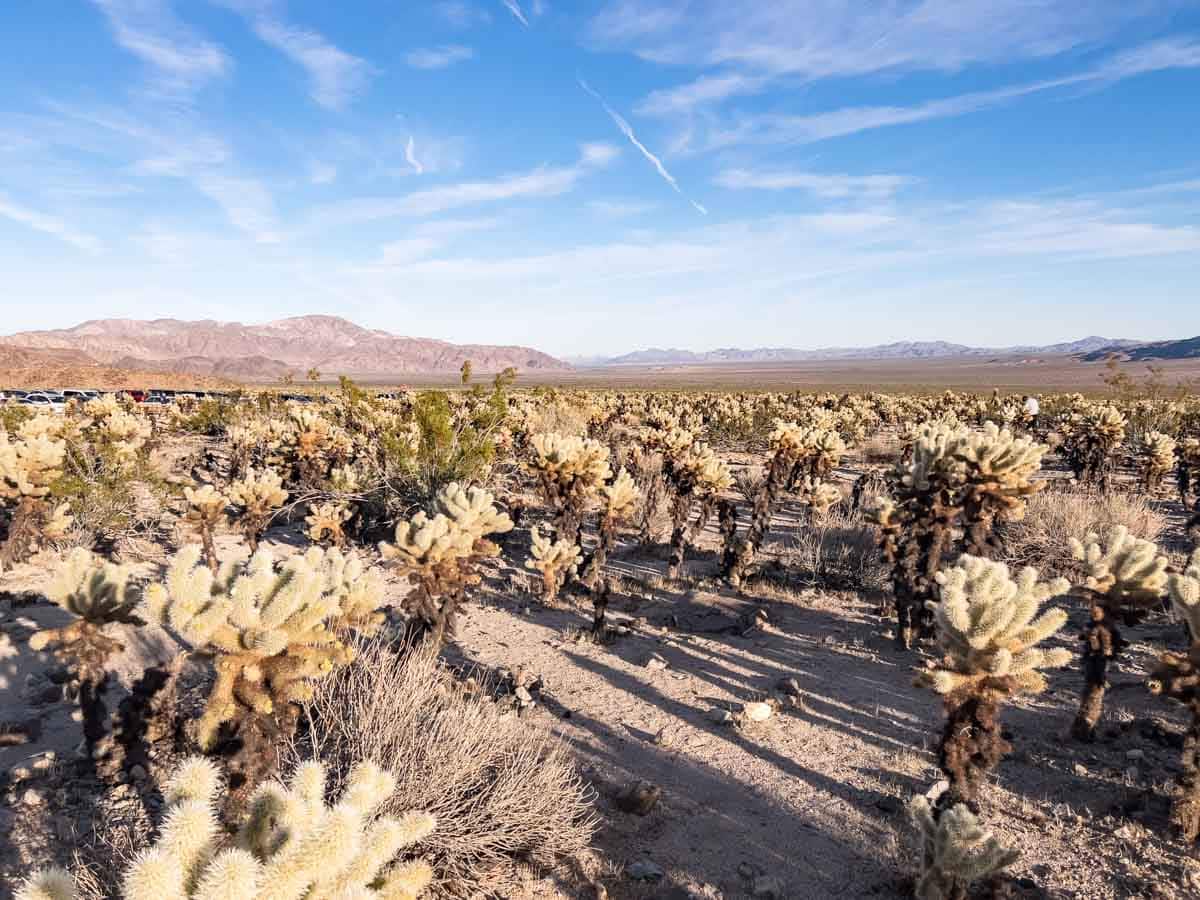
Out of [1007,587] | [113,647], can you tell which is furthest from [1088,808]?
[113,647]

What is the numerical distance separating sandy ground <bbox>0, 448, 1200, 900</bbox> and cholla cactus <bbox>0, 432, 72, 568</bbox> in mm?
596

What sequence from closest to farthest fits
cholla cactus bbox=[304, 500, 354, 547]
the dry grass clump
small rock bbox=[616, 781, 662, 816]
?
small rock bbox=[616, 781, 662, 816]
the dry grass clump
cholla cactus bbox=[304, 500, 354, 547]

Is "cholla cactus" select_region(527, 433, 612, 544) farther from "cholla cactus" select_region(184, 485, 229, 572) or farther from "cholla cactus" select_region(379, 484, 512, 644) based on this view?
"cholla cactus" select_region(184, 485, 229, 572)

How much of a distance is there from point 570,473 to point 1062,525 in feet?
23.5

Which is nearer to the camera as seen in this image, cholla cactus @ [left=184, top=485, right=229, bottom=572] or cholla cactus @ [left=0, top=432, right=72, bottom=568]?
cholla cactus @ [left=0, top=432, right=72, bottom=568]

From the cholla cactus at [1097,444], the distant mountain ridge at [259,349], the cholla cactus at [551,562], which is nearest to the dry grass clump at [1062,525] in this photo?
the cholla cactus at [1097,444]

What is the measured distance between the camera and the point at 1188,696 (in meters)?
3.66

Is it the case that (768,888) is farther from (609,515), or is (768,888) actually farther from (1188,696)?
(609,515)

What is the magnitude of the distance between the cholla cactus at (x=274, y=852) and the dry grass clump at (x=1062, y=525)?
8.77 meters

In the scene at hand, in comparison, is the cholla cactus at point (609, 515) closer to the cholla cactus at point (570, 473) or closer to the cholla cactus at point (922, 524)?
the cholla cactus at point (570, 473)

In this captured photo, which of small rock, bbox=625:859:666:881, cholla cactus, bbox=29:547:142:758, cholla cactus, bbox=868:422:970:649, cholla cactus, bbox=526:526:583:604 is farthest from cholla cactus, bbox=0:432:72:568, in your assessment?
cholla cactus, bbox=868:422:970:649

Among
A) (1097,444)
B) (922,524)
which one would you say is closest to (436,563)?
(922,524)

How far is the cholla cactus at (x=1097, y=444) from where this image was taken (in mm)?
13221

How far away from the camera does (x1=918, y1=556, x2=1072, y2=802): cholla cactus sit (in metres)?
3.59
